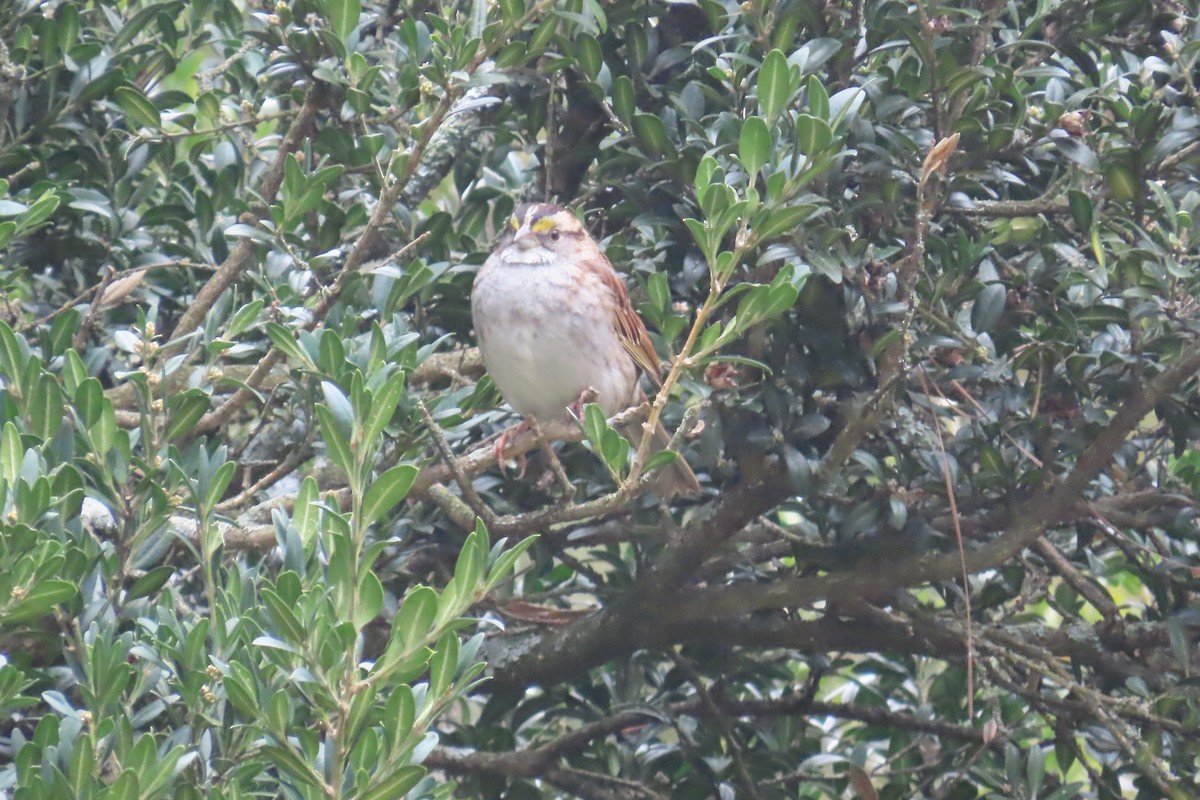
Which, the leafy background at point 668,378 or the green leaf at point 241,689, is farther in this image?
the leafy background at point 668,378

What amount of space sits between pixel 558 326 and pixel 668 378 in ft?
4.51

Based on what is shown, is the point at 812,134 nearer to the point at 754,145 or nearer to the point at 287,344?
the point at 754,145

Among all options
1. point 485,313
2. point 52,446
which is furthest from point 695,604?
point 52,446

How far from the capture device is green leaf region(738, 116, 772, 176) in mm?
2281

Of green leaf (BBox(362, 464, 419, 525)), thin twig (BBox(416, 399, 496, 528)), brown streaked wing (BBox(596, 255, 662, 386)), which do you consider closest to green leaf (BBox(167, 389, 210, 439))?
thin twig (BBox(416, 399, 496, 528))

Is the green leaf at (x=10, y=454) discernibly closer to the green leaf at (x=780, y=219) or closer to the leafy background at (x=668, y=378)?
the leafy background at (x=668, y=378)

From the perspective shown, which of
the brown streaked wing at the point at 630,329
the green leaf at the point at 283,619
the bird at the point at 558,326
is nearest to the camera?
the green leaf at the point at 283,619

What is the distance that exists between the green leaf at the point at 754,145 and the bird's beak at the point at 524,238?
1.34 m

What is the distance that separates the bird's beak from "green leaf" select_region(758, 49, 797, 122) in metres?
1.27

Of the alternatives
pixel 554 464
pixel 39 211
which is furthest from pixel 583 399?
pixel 39 211

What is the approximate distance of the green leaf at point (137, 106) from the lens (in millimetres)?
3111

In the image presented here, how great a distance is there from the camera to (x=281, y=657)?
1807mm

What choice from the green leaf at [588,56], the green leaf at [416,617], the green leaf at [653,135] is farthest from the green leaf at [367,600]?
the green leaf at [588,56]

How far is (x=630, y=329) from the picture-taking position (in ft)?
12.4
